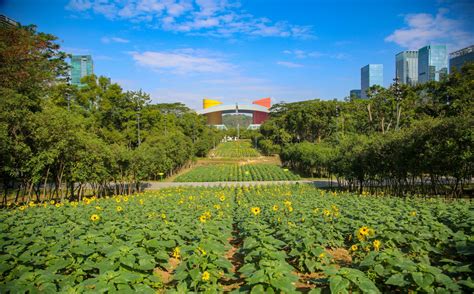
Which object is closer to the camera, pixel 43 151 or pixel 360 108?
pixel 43 151

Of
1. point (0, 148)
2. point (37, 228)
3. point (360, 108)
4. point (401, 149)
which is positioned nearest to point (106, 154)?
point (0, 148)

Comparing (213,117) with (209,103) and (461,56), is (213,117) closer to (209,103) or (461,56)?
(209,103)

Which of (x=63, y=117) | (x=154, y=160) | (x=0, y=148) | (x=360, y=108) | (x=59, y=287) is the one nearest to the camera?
(x=59, y=287)

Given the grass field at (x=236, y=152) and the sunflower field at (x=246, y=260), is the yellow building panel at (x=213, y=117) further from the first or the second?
the sunflower field at (x=246, y=260)

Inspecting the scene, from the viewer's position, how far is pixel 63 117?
1606 centimetres

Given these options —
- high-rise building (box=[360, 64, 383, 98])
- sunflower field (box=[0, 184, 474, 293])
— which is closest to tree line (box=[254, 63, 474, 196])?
sunflower field (box=[0, 184, 474, 293])

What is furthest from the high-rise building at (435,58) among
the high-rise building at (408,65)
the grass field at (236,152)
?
the grass field at (236,152)

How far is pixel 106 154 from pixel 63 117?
14.4 feet

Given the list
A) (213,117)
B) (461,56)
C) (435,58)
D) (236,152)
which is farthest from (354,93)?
(213,117)

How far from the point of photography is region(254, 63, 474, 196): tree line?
15.2 metres

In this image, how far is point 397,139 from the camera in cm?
1880

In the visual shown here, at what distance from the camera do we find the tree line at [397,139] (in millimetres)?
15242

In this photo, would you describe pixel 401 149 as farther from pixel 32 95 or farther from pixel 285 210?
pixel 32 95

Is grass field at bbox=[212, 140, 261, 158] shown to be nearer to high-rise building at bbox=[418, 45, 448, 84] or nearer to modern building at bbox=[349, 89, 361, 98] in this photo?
modern building at bbox=[349, 89, 361, 98]
